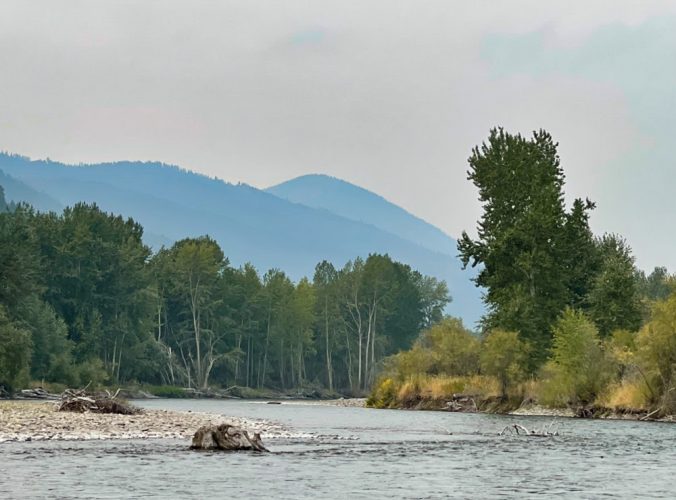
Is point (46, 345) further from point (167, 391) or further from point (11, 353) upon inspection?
point (167, 391)

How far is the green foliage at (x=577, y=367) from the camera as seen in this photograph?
7681cm

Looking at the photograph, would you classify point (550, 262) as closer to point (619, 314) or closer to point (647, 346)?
point (619, 314)

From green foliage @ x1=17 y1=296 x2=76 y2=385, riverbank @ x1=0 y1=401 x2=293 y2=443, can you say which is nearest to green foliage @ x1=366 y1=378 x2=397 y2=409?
green foliage @ x1=17 y1=296 x2=76 y2=385

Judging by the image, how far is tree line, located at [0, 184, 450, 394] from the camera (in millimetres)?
118625

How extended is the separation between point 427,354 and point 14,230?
49254mm

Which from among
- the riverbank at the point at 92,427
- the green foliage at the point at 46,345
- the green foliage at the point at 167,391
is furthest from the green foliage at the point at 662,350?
the green foliage at the point at 167,391

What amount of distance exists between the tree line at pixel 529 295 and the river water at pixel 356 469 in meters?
34.2

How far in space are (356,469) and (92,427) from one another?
17.9 metres

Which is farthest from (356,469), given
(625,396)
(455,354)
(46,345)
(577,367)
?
(46,345)

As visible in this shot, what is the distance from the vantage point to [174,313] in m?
162

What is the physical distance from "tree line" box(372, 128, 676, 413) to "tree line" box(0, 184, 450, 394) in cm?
3818

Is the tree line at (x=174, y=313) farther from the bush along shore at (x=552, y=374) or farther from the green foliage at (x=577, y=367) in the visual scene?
the green foliage at (x=577, y=367)

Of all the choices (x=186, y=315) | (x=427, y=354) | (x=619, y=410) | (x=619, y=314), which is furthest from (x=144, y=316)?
(x=619, y=410)

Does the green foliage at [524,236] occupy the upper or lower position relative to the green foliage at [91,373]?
upper
